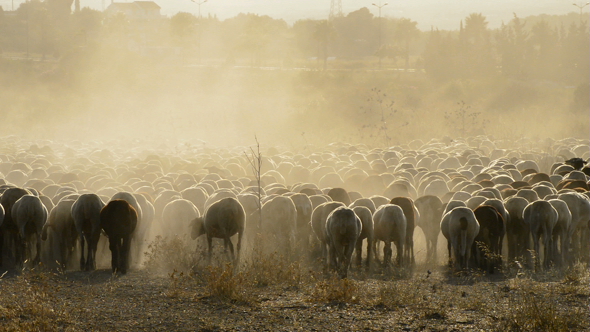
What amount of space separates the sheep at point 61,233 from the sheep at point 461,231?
8.34 m

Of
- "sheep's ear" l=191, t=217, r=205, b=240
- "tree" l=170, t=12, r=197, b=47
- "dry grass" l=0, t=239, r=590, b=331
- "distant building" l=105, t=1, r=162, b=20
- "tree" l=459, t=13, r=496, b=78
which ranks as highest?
"distant building" l=105, t=1, r=162, b=20

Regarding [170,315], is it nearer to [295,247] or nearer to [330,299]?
[330,299]

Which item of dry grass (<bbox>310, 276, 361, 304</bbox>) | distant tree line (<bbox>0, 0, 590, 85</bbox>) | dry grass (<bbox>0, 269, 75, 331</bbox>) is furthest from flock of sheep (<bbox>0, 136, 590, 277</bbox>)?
distant tree line (<bbox>0, 0, 590, 85</bbox>)

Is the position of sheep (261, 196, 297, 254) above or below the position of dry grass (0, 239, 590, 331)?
above

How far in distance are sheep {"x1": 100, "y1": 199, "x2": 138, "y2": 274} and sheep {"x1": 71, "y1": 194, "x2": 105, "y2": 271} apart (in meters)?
0.22

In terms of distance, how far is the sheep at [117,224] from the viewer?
13.3 metres

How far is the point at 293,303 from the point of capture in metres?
10.8

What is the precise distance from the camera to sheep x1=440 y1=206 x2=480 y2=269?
43.6 feet

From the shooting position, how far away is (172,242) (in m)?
13.8

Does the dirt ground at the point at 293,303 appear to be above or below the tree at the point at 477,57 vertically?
below

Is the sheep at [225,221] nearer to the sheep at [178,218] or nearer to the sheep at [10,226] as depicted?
the sheep at [178,218]

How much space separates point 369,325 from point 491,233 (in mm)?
5157

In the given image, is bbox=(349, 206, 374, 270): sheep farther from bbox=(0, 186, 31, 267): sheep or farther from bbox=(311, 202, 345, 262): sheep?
bbox=(0, 186, 31, 267): sheep

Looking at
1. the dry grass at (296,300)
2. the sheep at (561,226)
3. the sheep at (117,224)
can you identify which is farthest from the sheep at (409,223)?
the sheep at (117,224)
